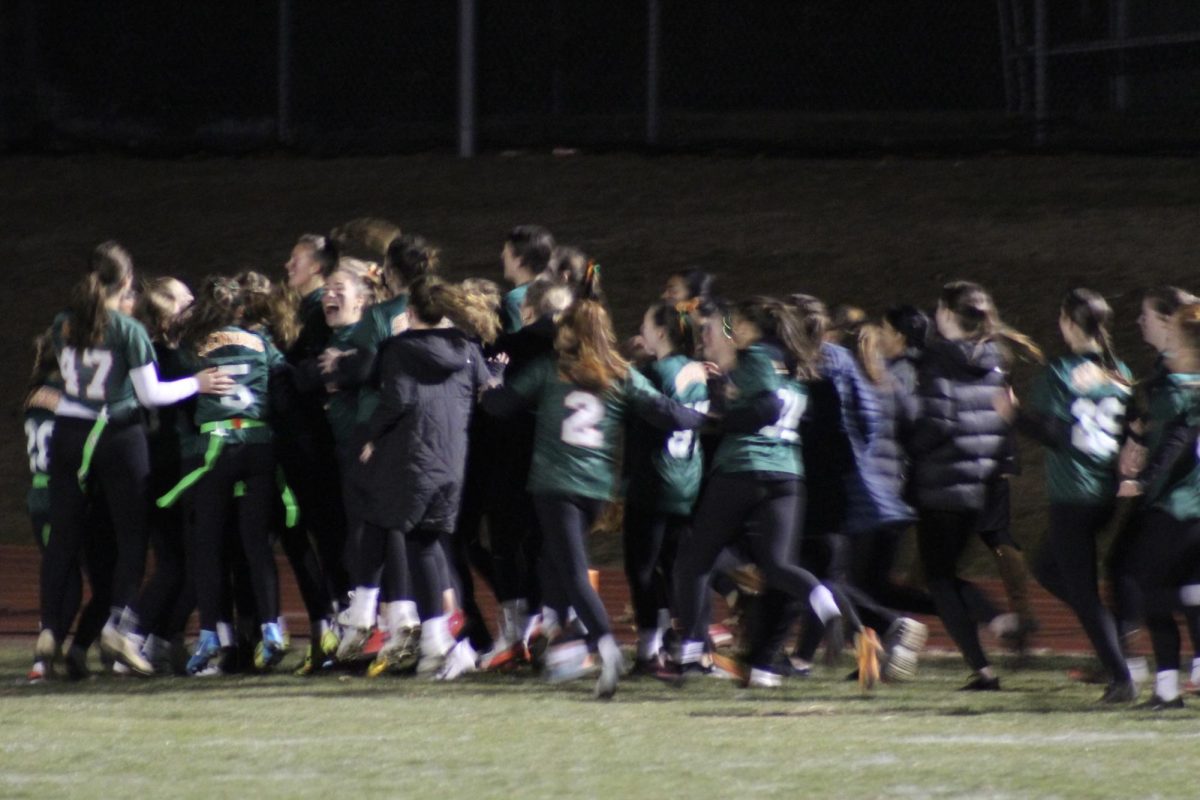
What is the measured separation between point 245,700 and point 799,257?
11109 mm

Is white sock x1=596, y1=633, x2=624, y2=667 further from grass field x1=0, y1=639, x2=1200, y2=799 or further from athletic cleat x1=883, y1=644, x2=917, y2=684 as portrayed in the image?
athletic cleat x1=883, y1=644, x2=917, y2=684

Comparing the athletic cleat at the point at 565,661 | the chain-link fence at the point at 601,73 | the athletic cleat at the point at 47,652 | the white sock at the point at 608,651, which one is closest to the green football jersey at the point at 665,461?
the athletic cleat at the point at 565,661

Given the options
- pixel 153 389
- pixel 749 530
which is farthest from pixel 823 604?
pixel 153 389

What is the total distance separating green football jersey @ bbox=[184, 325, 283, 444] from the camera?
8680 mm

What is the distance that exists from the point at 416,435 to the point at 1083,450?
2727 mm

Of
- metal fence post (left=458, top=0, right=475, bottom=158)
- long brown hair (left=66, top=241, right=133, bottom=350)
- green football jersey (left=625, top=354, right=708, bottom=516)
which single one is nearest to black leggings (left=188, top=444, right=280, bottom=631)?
long brown hair (left=66, top=241, right=133, bottom=350)

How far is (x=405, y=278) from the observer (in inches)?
348

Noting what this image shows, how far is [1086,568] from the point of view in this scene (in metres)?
7.89

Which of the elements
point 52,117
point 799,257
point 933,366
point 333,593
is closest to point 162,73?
point 52,117

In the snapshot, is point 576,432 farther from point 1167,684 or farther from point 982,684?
point 1167,684

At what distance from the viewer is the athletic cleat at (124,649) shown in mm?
8609

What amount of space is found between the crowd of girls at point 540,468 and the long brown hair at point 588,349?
0.04 feet

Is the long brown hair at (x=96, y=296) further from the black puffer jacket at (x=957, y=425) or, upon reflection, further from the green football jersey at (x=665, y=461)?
the black puffer jacket at (x=957, y=425)

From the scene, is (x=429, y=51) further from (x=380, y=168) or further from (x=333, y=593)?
(x=333, y=593)
